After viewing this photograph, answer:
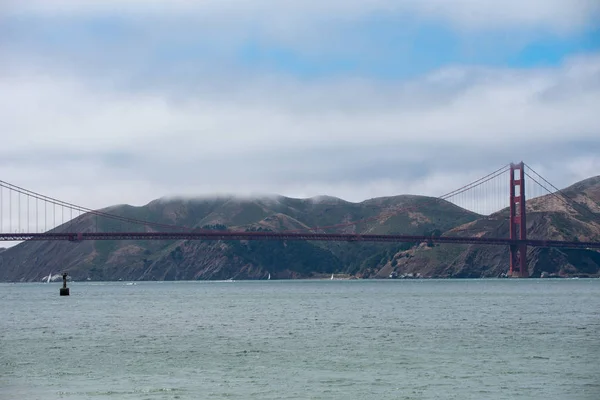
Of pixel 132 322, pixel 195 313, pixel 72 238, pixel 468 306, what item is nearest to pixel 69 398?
pixel 132 322

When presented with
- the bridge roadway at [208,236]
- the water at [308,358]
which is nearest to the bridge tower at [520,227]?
the bridge roadway at [208,236]

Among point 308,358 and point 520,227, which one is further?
point 520,227

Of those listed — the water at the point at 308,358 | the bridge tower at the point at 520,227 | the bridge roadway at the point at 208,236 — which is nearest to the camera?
the water at the point at 308,358

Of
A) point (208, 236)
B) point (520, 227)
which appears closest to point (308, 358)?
point (208, 236)

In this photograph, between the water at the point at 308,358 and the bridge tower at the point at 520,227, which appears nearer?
the water at the point at 308,358

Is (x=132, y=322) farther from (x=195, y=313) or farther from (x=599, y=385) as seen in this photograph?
(x=599, y=385)

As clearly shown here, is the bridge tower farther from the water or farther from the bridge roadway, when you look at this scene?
the water

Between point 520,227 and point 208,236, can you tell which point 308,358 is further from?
point 520,227

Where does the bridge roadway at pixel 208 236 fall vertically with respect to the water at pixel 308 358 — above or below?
above

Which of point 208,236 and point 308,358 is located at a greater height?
point 208,236

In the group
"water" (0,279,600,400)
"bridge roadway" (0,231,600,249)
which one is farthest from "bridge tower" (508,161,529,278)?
"water" (0,279,600,400)

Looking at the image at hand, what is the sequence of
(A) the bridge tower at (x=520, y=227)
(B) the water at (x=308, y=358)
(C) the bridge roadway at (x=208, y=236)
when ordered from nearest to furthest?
(B) the water at (x=308, y=358)
(C) the bridge roadway at (x=208, y=236)
(A) the bridge tower at (x=520, y=227)

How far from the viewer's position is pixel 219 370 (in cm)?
3844

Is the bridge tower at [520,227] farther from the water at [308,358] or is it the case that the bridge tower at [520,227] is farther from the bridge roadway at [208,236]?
the water at [308,358]
